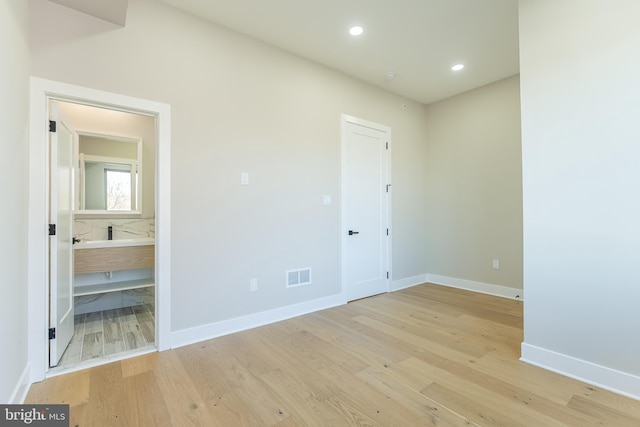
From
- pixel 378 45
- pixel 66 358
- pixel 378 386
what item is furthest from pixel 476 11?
pixel 66 358

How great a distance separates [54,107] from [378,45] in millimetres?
2996

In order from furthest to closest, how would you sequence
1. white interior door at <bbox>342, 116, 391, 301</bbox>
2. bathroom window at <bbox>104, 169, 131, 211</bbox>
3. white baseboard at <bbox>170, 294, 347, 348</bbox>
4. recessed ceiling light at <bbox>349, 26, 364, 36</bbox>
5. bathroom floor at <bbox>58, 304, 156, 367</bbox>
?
1. white interior door at <bbox>342, 116, 391, 301</bbox>
2. bathroom window at <bbox>104, 169, 131, 211</bbox>
3. recessed ceiling light at <bbox>349, 26, 364, 36</bbox>
4. white baseboard at <bbox>170, 294, 347, 348</bbox>
5. bathroom floor at <bbox>58, 304, 156, 367</bbox>

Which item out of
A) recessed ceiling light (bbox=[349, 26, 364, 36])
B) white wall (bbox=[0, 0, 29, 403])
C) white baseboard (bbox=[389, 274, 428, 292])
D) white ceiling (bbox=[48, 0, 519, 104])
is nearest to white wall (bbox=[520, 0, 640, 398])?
white ceiling (bbox=[48, 0, 519, 104])

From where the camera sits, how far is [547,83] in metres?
2.19

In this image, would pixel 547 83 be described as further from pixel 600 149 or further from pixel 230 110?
pixel 230 110

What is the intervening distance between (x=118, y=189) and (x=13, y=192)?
7.35 ft

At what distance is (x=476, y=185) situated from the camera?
438cm

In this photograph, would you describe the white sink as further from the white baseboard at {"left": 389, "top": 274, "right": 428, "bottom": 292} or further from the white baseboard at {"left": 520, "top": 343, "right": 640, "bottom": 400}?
the white baseboard at {"left": 520, "top": 343, "right": 640, "bottom": 400}

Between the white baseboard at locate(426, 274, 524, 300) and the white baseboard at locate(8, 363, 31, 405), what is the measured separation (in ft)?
15.9

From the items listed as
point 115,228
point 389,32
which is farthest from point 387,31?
point 115,228

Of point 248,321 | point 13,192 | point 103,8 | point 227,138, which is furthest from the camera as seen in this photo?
point 248,321

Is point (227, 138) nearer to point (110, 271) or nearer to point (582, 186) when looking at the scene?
point (110, 271)

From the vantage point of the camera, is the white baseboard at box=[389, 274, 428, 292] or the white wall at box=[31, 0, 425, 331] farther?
the white baseboard at box=[389, 274, 428, 292]

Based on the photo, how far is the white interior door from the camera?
3.88 metres
